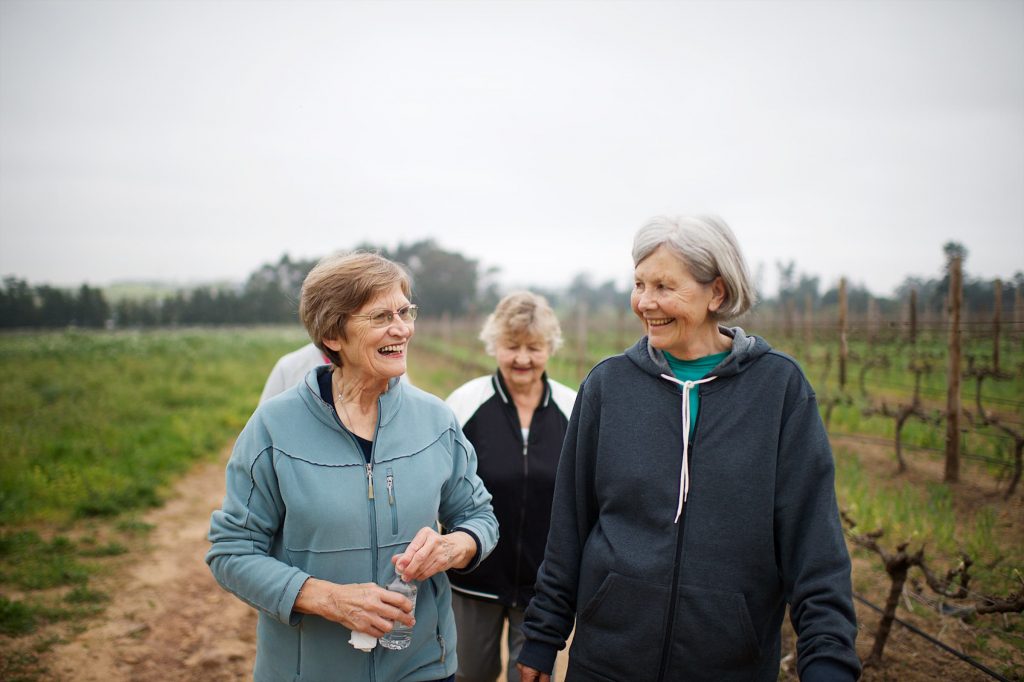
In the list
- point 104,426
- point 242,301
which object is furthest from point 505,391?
point 242,301

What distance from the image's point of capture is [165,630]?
4207 mm

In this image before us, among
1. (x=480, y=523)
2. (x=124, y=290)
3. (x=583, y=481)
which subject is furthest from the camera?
(x=124, y=290)

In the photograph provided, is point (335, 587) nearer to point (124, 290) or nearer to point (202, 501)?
point (202, 501)

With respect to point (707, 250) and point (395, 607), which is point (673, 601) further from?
point (707, 250)

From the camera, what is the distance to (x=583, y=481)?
1.79m

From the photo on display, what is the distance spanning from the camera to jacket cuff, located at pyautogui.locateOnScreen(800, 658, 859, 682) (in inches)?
54.1

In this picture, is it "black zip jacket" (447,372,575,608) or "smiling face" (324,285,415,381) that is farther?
"black zip jacket" (447,372,575,608)

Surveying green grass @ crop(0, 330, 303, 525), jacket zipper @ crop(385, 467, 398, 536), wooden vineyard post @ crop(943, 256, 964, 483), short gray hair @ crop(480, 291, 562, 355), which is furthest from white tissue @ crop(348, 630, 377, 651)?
green grass @ crop(0, 330, 303, 525)

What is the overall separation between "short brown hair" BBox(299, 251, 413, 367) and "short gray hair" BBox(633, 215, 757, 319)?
0.79m

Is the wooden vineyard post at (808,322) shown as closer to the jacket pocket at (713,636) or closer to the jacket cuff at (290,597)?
the jacket pocket at (713,636)

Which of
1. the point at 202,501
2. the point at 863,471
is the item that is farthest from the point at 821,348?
the point at 202,501

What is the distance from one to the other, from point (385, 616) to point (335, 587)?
0.15 metres

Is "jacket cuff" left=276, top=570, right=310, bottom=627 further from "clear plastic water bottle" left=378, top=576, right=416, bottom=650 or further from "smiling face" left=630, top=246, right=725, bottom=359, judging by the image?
"smiling face" left=630, top=246, right=725, bottom=359

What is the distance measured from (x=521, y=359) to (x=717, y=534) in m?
1.42
